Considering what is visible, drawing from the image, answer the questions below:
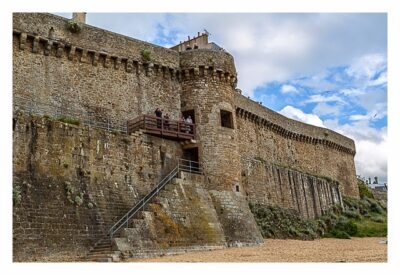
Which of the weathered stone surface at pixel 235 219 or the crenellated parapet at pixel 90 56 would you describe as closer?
the crenellated parapet at pixel 90 56

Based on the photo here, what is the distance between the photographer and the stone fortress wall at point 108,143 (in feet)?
52.5

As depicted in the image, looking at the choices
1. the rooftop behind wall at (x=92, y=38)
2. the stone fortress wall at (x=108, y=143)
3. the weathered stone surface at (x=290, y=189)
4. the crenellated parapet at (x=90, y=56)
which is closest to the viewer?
the stone fortress wall at (x=108, y=143)

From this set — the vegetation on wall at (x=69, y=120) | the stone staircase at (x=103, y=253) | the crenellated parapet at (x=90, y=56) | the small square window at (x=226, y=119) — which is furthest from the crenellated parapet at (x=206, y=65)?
the stone staircase at (x=103, y=253)

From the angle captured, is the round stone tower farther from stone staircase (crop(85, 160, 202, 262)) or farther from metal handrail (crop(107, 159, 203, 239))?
stone staircase (crop(85, 160, 202, 262))

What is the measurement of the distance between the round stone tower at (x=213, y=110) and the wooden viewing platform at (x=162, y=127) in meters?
0.52

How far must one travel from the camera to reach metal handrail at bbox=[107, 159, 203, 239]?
17.5 metres

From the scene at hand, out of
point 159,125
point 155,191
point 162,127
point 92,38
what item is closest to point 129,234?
point 155,191

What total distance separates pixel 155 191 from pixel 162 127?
2708mm

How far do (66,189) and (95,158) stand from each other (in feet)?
5.82

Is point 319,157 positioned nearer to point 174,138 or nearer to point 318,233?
point 318,233

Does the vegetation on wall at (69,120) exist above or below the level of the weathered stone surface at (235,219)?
above

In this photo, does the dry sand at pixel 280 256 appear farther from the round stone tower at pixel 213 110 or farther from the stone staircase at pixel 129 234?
the round stone tower at pixel 213 110

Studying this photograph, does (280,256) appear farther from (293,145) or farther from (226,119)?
(293,145)

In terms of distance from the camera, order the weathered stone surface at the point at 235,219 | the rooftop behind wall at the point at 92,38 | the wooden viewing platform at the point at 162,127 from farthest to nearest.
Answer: the wooden viewing platform at the point at 162,127, the weathered stone surface at the point at 235,219, the rooftop behind wall at the point at 92,38
